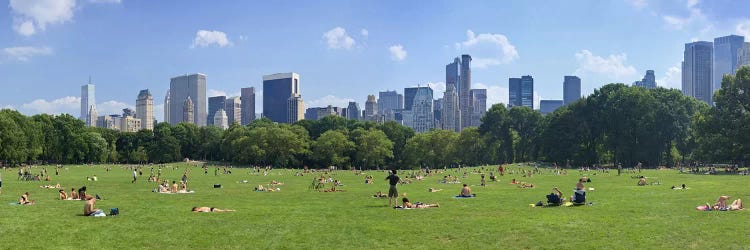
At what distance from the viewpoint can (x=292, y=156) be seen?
10919 centimetres

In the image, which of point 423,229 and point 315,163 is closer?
point 423,229

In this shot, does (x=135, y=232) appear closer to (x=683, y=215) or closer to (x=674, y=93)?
(x=683, y=215)

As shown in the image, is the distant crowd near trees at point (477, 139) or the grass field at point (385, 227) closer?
the grass field at point (385, 227)

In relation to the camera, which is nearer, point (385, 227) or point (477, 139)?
point (385, 227)

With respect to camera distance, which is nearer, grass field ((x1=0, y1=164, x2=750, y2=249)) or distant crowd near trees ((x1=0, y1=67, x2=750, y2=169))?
grass field ((x1=0, y1=164, x2=750, y2=249))

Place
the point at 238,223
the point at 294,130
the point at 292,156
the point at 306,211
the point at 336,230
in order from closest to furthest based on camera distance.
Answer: the point at 336,230 < the point at 238,223 < the point at 306,211 < the point at 292,156 < the point at 294,130

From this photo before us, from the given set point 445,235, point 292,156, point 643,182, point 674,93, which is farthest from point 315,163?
point 445,235

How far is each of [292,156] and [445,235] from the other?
94.6 meters

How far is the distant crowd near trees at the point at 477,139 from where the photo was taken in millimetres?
73750

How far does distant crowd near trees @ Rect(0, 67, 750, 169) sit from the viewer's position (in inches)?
2904

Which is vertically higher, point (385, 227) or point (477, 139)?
point (477, 139)

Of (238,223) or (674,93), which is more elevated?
(674,93)

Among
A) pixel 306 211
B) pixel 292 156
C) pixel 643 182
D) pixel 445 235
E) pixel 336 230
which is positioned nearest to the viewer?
pixel 445 235

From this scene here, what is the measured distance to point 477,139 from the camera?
109438 mm
